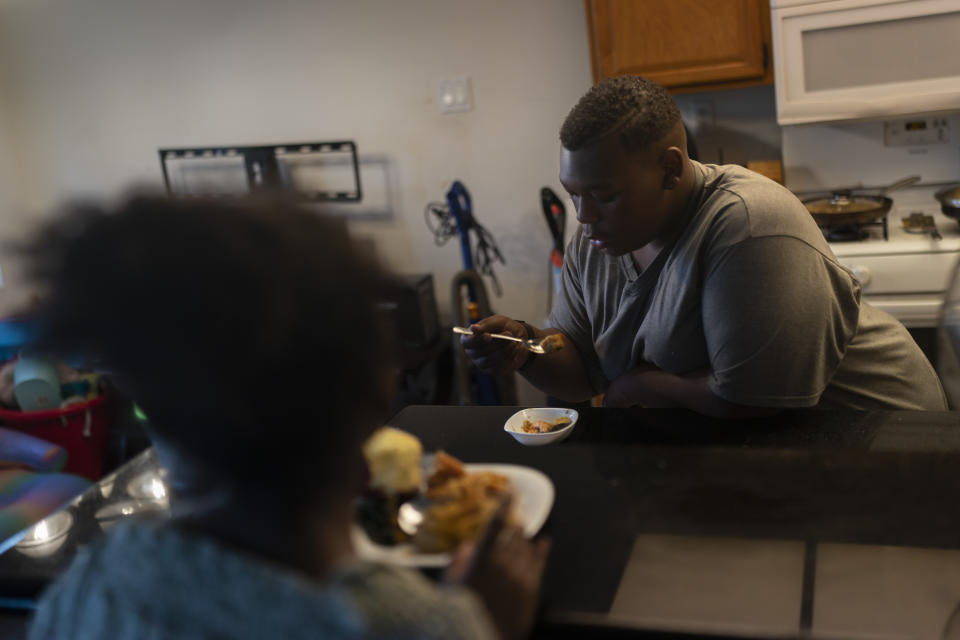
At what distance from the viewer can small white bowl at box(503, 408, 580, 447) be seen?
1.24m

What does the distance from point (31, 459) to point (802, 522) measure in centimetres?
224

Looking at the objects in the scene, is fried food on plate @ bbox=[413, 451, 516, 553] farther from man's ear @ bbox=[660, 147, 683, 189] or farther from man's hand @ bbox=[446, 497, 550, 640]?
man's ear @ bbox=[660, 147, 683, 189]

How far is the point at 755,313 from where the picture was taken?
4.17 ft

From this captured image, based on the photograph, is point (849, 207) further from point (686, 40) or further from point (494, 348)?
point (494, 348)

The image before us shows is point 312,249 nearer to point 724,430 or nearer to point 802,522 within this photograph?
point 802,522

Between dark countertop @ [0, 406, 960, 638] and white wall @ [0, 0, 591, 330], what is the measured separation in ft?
6.22

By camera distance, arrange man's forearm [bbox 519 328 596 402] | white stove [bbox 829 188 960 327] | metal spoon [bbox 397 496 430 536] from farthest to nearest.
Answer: white stove [bbox 829 188 960 327] < man's forearm [bbox 519 328 596 402] < metal spoon [bbox 397 496 430 536]

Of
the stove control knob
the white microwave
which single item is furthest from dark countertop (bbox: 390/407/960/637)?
the white microwave

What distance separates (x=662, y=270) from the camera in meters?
1.41

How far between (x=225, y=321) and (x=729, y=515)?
0.65m

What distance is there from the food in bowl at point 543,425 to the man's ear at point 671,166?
398 mm

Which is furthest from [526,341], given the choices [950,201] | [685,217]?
[950,201]

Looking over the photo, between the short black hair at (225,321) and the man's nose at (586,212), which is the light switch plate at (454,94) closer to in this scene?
the man's nose at (586,212)

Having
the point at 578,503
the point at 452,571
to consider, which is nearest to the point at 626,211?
the point at 578,503
